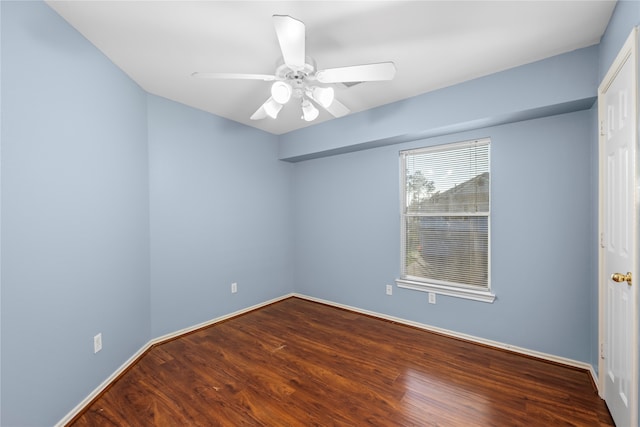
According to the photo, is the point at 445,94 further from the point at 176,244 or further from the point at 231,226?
the point at 176,244

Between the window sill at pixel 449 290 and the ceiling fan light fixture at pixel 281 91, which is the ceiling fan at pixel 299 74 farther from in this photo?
the window sill at pixel 449 290

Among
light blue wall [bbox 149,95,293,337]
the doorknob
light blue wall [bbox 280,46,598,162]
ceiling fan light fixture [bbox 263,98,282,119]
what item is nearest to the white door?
the doorknob

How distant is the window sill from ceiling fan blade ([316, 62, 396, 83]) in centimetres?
223

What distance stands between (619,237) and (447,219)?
144 cm

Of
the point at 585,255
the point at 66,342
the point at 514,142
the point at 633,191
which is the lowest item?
the point at 66,342

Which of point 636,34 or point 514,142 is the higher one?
point 636,34

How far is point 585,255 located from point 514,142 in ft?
3.67

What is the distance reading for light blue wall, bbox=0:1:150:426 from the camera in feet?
4.56

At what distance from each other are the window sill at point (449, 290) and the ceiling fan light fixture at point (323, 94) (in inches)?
88.5

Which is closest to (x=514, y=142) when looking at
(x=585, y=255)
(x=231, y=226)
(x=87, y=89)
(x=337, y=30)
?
(x=585, y=255)

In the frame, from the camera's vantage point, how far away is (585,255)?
221 centimetres

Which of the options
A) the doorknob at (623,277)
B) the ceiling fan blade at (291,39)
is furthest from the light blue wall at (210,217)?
the doorknob at (623,277)

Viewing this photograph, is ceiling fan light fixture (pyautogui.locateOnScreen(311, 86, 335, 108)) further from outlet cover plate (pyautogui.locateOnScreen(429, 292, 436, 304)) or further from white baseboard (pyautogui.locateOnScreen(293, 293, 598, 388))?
white baseboard (pyautogui.locateOnScreen(293, 293, 598, 388))

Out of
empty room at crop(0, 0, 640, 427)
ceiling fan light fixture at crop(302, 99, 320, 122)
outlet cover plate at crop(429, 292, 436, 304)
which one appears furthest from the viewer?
outlet cover plate at crop(429, 292, 436, 304)
